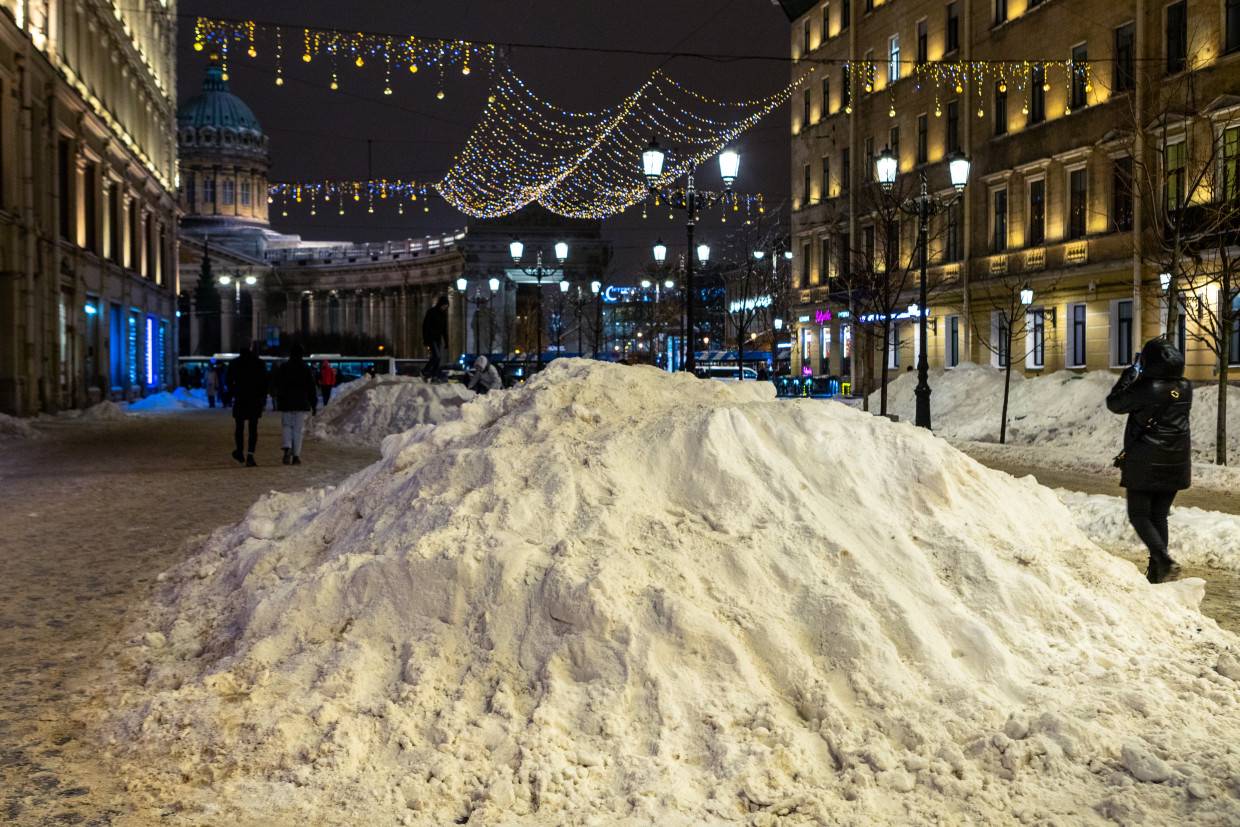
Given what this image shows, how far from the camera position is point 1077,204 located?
3428 cm

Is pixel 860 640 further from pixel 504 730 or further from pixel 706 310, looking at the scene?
pixel 706 310

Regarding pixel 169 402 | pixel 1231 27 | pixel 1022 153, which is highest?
pixel 1231 27

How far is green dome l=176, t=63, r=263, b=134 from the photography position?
116 m

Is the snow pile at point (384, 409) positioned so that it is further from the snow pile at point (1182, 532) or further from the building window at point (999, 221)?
the building window at point (999, 221)

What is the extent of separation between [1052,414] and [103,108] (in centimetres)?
3187

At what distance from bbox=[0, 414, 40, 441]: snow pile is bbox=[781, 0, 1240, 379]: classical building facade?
61.6 feet

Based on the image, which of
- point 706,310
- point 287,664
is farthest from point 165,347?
point 706,310

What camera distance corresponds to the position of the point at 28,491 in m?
13.9

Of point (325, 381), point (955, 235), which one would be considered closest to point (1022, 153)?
Answer: point (955, 235)

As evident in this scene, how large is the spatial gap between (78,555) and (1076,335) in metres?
30.9

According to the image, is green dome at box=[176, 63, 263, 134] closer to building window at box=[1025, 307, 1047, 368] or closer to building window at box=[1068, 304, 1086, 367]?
building window at box=[1025, 307, 1047, 368]

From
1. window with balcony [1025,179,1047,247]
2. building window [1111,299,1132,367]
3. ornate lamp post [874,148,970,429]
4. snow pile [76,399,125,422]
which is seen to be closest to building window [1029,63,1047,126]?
window with balcony [1025,179,1047,247]

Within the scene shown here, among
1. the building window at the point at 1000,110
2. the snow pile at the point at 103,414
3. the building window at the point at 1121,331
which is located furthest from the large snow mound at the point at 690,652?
the building window at the point at 1000,110

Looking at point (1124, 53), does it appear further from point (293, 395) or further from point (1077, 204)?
point (293, 395)
